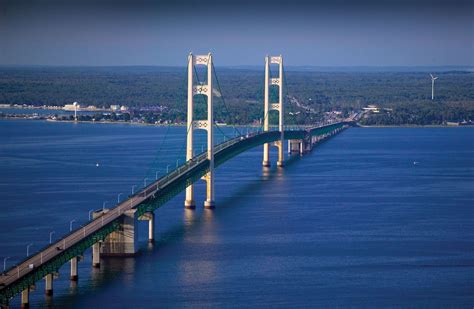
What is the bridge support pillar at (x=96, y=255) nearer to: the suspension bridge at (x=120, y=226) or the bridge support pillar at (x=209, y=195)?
the suspension bridge at (x=120, y=226)

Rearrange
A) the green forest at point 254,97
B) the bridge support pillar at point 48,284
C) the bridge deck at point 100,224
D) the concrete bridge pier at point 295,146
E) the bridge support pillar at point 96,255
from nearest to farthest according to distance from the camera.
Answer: the bridge deck at point 100,224
the bridge support pillar at point 48,284
the bridge support pillar at point 96,255
the concrete bridge pier at point 295,146
the green forest at point 254,97

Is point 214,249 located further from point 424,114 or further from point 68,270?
point 424,114

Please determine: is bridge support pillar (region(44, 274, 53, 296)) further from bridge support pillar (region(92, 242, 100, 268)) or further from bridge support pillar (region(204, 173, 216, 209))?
bridge support pillar (region(204, 173, 216, 209))

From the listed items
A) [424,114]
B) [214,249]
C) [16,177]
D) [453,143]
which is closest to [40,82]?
[424,114]

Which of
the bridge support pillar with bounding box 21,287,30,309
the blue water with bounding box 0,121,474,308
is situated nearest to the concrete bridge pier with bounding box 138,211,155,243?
the blue water with bounding box 0,121,474,308

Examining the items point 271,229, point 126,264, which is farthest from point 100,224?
point 271,229

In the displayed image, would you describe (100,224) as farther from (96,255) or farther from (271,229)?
(271,229)

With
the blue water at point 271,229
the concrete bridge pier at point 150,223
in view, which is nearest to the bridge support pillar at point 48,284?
the blue water at point 271,229
